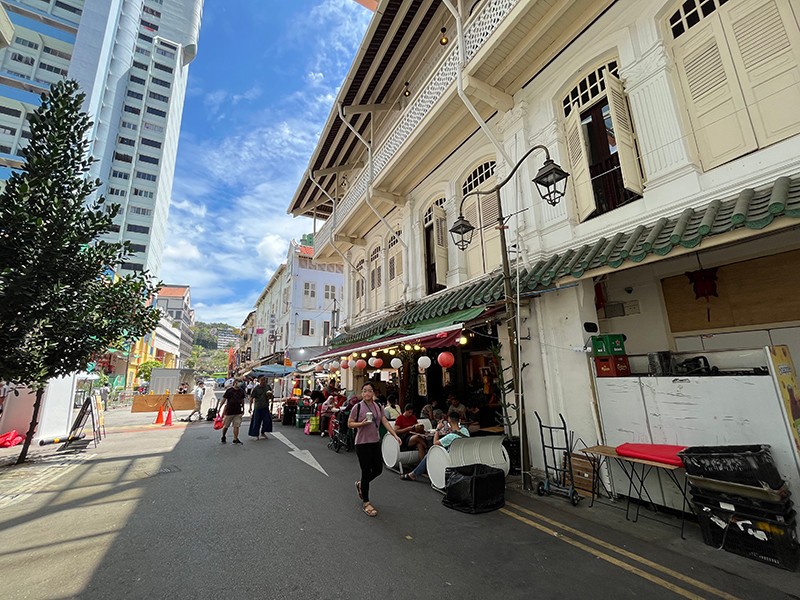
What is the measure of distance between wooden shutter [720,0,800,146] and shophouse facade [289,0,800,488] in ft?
0.06

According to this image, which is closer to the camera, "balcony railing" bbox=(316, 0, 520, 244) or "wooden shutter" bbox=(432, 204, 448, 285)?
"balcony railing" bbox=(316, 0, 520, 244)

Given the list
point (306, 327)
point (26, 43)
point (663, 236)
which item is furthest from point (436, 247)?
point (26, 43)

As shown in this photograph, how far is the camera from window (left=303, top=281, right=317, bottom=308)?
109 feet

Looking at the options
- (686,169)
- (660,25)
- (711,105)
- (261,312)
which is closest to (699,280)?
(686,169)

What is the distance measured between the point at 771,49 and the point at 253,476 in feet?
36.9

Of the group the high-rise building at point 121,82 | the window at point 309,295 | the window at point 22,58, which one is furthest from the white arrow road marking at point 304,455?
the window at point 22,58

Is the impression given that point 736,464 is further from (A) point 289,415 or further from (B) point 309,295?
(B) point 309,295

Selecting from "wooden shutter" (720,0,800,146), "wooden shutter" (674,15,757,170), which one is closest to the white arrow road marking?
"wooden shutter" (674,15,757,170)

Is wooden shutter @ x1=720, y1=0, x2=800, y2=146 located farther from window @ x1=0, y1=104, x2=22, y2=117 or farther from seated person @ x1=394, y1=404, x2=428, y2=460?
window @ x1=0, y1=104, x2=22, y2=117

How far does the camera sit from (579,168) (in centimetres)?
721

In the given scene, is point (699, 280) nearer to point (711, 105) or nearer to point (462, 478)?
point (711, 105)

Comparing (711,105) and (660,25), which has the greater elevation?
(660,25)

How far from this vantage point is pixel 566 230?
723 cm

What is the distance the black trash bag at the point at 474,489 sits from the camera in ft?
17.4
